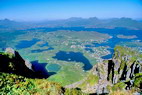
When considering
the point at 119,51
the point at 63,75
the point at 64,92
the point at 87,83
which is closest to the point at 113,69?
the point at 87,83

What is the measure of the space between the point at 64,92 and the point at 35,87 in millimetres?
2645

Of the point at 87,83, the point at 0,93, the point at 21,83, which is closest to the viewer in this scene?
the point at 0,93

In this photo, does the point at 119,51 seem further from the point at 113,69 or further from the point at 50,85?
the point at 50,85

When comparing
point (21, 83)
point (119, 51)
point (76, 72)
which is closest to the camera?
point (21, 83)

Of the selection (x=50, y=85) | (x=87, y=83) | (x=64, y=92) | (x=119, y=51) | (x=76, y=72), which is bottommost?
(x=76, y=72)

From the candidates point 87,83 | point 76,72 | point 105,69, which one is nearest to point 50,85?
point 87,83

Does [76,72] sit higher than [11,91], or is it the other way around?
[11,91]

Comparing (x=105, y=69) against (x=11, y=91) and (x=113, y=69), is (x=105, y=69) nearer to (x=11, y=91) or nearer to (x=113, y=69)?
(x=113, y=69)

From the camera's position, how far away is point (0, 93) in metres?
11.0

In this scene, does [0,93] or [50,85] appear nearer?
[0,93]

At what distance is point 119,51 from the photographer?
134 metres

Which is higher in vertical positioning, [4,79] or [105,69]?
[4,79]

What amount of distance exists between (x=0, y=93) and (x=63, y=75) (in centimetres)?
15733

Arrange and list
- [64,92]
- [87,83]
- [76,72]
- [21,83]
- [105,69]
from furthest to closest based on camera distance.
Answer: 1. [76,72]
2. [105,69]
3. [87,83]
4. [64,92]
5. [21,83]
